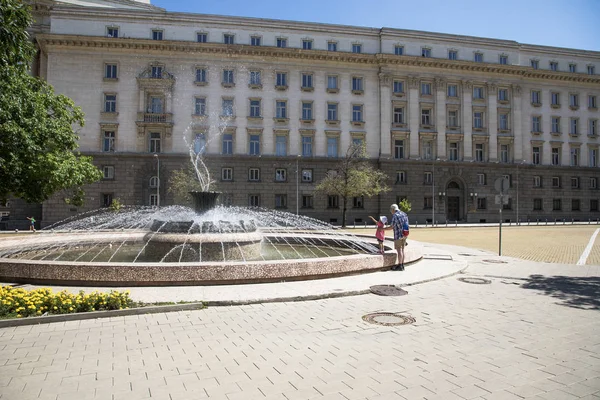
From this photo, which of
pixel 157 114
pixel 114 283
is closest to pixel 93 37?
pixel 157 114

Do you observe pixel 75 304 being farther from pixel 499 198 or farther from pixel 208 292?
pixel 499 198

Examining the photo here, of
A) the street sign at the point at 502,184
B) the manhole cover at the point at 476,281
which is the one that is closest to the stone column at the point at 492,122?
the street sign at the point at 502,184

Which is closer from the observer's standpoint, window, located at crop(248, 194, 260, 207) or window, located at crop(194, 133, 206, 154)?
window, located at crop(194, 133, 206, 154)

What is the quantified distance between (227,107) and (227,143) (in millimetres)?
4116

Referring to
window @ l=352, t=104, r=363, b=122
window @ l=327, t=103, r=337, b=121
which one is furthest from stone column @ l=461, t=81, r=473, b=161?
window @ l=327, t=103, r=337, b=121

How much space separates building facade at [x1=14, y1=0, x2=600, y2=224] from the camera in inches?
1640

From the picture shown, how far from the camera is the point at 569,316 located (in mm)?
7328

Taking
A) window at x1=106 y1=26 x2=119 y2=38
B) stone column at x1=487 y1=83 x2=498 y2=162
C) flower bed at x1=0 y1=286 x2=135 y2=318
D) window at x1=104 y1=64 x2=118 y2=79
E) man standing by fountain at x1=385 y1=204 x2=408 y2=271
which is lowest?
flower bed at x1=0 y1=286 x2=135 y2=318

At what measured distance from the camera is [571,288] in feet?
32.7

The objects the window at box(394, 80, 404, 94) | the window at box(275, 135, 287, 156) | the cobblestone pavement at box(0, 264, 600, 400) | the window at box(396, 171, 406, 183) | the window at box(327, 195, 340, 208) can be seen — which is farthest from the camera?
the window at box(394, 80, 404, 94)

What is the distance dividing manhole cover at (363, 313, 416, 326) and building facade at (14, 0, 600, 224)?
122ft

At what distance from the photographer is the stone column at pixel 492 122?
164 ft

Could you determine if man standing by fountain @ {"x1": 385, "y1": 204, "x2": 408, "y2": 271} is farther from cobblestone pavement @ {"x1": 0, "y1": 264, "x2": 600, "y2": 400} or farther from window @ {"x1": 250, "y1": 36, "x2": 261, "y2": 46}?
window @ {"x1": 250, "y1": 36, "x2": 261, "y2": 46}

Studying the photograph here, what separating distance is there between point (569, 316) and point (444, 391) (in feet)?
15.3
